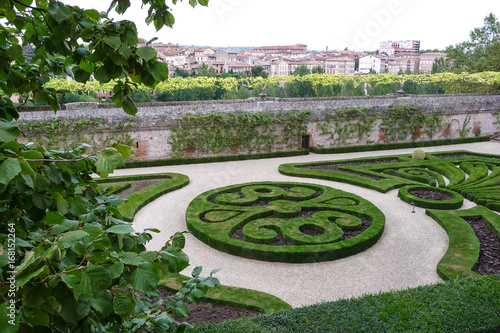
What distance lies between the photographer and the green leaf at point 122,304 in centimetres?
229

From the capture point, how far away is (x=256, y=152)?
21531mm

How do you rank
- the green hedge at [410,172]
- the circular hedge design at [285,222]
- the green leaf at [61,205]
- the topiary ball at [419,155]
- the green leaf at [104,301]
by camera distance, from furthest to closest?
the topiary ball at [419,155] < the green hedge at [410,172] < the circular hedge design at [285,222] < the green leaf at [61,205] < the green leaf at [104,301]

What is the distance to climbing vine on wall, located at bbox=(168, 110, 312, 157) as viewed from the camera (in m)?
20.1

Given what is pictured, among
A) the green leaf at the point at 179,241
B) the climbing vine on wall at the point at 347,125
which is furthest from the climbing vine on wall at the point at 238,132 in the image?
the green leaf at the point at 179,241

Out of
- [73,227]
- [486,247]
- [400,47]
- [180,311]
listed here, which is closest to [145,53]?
[73,227]

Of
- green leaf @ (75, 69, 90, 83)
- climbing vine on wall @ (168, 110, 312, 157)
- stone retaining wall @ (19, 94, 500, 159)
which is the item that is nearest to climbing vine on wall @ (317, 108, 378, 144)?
stone retaining wall @ (19, 94, 500, 159)

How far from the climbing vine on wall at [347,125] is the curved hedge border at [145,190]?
9517 mm

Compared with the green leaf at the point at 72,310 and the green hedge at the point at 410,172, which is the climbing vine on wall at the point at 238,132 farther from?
the green leaf at the point at 72,310

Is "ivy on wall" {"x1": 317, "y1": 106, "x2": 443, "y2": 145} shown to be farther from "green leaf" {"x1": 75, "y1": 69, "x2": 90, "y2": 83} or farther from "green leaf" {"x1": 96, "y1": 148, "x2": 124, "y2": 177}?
"green leaf" {"x1": 96, "y1": 148, "x2": 124, "y2": 177}

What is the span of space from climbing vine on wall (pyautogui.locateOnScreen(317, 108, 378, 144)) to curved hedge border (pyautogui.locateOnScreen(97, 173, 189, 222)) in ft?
31.2

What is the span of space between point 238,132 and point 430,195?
32.7 feet

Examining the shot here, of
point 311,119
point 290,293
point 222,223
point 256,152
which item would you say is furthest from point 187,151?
point 290,293

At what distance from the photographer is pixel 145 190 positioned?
15.4m

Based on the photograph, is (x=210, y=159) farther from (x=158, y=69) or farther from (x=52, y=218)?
(x=52, y=218)
